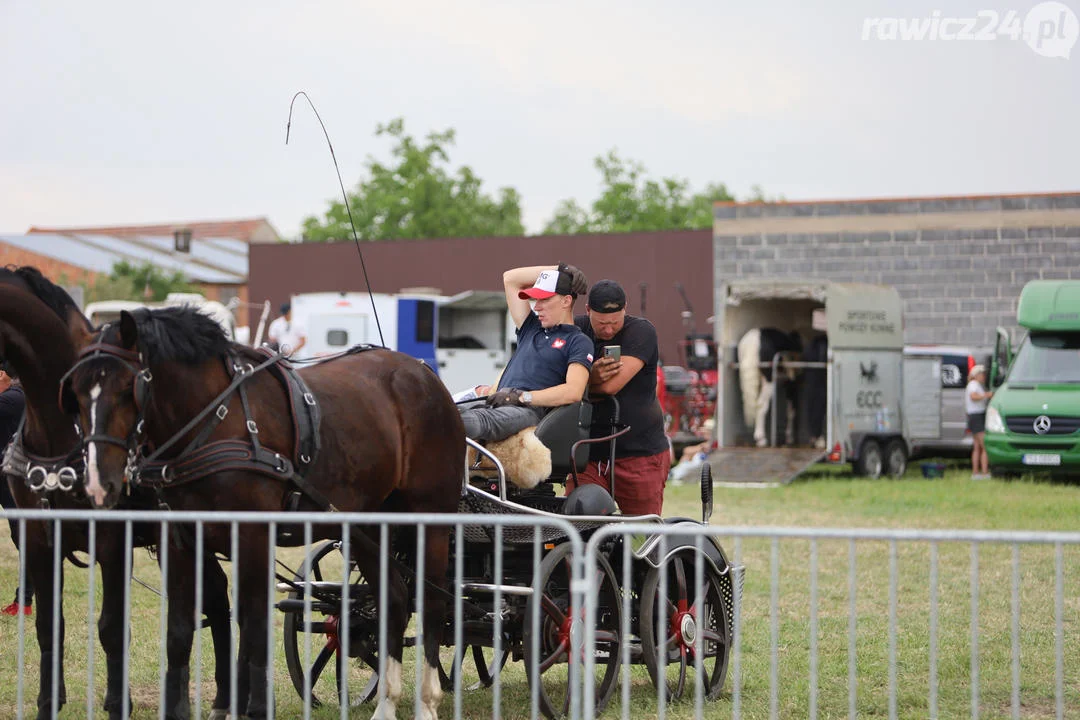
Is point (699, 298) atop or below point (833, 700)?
atop

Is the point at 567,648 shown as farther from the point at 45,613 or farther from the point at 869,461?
the point at 869,461

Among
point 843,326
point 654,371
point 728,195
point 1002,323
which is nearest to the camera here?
point 654,371

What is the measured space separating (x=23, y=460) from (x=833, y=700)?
3805 millimetres

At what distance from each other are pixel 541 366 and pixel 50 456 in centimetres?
228

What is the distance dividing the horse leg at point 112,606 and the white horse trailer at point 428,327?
17039 mm

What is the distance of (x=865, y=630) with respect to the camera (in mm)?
8008

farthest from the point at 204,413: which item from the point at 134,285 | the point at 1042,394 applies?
the point at 134,285

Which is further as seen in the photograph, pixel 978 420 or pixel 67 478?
pixel 978 420

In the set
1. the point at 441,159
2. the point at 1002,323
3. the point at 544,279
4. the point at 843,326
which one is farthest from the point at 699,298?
the point at 441,159

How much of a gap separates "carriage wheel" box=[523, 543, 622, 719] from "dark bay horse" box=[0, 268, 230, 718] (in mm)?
1387

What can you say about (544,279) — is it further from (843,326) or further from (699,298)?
(699,298)

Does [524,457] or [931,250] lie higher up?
[931,250]

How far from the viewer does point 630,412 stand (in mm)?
6719

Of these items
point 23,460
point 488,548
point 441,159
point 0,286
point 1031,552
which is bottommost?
point 1031,552
